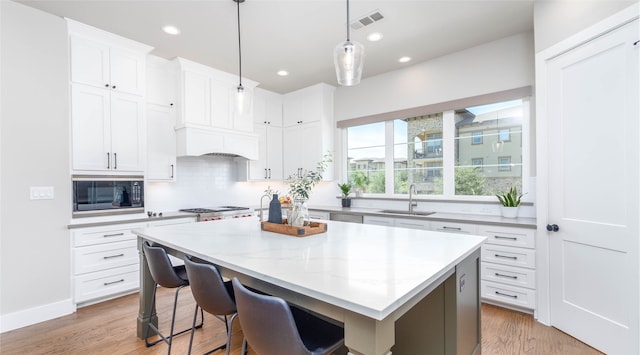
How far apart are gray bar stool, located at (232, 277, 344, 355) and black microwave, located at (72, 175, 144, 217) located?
2.69 m

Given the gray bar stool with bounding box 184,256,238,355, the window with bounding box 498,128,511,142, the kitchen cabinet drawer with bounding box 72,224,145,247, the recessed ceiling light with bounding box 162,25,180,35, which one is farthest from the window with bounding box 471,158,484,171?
the kitchen cabinet drawer with bounding box 72,224,145,247

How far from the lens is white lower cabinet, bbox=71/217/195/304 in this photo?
288 centimetres

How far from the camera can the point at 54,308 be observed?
2.73 meters

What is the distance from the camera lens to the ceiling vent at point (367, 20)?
275 cm

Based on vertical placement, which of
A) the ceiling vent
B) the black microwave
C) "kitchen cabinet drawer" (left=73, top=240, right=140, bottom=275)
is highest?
the ceiling vent

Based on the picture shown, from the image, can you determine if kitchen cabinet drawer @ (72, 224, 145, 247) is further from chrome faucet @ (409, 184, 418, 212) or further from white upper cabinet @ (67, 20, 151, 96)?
chrome faucet @ (409, 184, 418, 212)

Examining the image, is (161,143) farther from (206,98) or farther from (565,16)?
(565,16)

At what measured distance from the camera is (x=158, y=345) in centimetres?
224

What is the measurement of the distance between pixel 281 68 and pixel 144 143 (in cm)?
197

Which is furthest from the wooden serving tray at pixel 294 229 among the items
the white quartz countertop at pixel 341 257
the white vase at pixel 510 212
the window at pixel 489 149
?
the window at pixel 489 149

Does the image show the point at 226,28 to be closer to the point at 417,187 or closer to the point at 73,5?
the point at 73,5

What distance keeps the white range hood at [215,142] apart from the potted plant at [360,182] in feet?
5.31

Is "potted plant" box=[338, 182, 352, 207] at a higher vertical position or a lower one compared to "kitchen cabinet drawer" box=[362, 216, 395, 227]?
higher

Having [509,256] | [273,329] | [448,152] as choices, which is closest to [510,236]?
[509,256]
